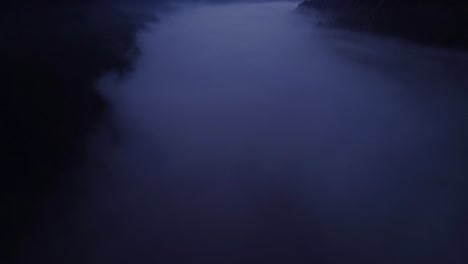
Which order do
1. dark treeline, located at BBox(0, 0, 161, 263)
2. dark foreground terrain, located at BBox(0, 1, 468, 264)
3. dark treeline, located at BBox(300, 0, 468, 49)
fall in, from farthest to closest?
dark treeline, located at BBox(300, 0, 468, 49), dark foreground terrain, located at BBox(0, 1, 468, 264), dark treeline, located at BBox(0, 0, 161, 263)

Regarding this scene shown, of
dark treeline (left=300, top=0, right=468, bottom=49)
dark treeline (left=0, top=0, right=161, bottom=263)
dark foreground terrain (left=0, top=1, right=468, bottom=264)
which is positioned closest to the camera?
dark treeline (left=0, top=0, right=161, bottom=263)

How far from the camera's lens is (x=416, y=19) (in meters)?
19.1

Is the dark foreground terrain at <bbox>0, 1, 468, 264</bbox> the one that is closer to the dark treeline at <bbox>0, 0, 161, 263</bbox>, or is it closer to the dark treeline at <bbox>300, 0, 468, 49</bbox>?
the dark treeline at <bbox>0, 0, 161, 263</bbox>

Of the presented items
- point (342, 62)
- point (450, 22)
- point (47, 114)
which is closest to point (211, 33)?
point (342, 62)

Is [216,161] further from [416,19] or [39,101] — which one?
[416,19]

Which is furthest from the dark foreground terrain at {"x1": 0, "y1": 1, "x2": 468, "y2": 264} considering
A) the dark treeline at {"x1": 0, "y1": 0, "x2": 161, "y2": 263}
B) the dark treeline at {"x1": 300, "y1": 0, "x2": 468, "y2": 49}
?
the dark treeline at {"x1": 300, "y1": 0, "x2": 468, "y2": 49}

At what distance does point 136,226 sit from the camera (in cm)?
722

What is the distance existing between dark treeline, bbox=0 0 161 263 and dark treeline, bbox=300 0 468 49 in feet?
63.7

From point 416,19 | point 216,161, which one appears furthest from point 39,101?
point 416,19

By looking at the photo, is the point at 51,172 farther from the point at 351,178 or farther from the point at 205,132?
the point at 351,178

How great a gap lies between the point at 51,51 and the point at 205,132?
286 inches

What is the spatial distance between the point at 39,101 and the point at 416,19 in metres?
22.2

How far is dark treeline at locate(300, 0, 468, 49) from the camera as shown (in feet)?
53.8

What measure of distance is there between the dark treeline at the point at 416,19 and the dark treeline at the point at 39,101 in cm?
1942
